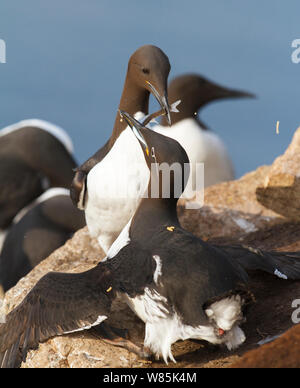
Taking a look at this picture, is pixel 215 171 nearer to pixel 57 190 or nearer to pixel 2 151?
pixel 57 190

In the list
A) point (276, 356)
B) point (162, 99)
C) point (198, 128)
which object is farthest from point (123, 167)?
point (198, 128)

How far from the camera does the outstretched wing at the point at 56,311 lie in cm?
435

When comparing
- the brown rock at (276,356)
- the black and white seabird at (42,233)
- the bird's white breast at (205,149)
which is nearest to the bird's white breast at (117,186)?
the brown rock at (276,356)

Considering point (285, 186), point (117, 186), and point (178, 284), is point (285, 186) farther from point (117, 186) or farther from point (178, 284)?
point (178, 284)

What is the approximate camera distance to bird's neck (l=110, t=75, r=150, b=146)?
6.26 m

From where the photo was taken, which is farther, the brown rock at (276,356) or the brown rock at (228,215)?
the brown rock at (228,215)

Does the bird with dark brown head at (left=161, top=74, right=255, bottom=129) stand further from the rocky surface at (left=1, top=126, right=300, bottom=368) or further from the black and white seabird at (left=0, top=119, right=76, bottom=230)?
the rocky surface at (left=1, top=126, right=300, bottom=368)

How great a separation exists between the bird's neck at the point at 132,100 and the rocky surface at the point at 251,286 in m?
1.20

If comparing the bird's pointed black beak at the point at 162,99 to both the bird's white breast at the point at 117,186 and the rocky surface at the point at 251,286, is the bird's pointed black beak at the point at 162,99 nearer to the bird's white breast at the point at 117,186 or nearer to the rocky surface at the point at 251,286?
the bird's white breast at the point at 117,186

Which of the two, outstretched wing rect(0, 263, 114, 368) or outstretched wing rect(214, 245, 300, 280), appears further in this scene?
outstretched wing rect(214, 245, 300, 280)

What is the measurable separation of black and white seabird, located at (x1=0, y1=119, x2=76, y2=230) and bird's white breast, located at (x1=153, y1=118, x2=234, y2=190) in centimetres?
219

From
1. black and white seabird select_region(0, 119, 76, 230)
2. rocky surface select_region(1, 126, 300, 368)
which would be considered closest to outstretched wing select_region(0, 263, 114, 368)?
rocky surface select_region(1, 126, 300, 368)

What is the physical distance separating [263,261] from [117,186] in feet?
4.73
